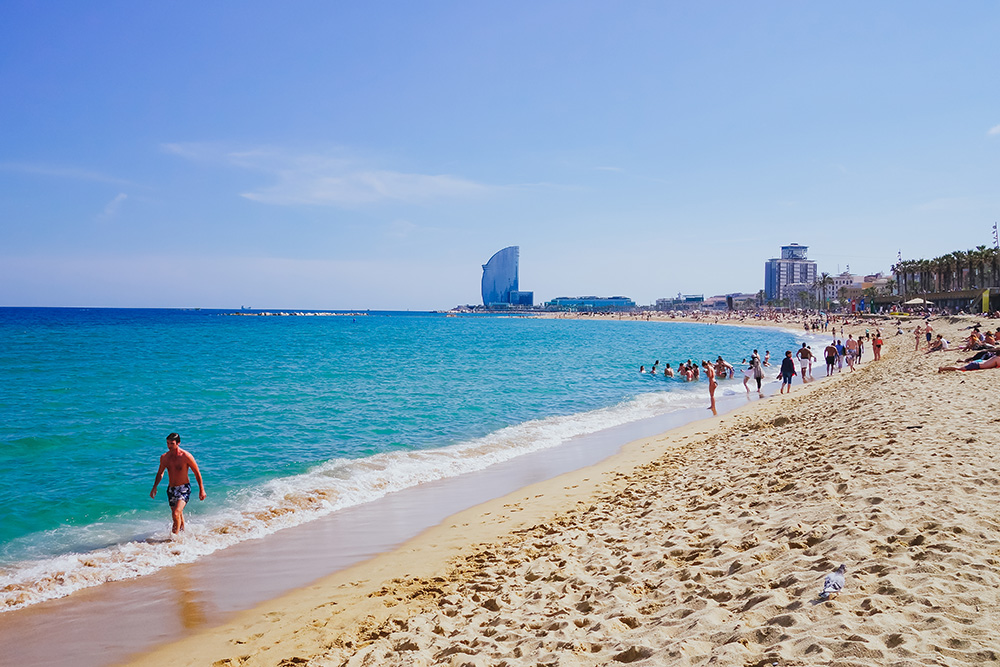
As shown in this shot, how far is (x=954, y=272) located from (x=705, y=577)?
105 metres

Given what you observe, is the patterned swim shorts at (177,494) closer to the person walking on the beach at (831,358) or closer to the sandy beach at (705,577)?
the sandy beach at (705,577)

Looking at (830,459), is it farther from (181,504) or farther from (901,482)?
(181,504)

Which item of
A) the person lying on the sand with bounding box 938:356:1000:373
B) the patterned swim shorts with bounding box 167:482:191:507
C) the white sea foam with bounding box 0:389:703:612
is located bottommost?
the white sea foam with bounding box 0:389:703:612

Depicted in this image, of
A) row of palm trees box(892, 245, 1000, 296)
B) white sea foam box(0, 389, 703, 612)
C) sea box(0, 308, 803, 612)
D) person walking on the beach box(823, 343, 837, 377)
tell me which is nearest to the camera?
white sea foam box(0, 389, 703, 612)

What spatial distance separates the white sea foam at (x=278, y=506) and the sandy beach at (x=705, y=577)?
2258 mm

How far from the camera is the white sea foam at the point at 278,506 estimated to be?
264 inches

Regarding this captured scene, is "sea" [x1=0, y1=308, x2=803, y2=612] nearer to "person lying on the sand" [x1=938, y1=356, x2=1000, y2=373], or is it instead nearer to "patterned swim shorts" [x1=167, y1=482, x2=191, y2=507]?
"patterned swim shorts" [x1=167, y1=482, x2=191, y2=507]

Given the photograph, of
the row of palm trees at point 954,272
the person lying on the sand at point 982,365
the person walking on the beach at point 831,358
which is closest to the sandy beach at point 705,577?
the person lying on the sand at point 982,365

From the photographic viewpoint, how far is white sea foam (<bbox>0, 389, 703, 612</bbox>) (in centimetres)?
670

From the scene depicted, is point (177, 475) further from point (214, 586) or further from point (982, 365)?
point (982, 365)

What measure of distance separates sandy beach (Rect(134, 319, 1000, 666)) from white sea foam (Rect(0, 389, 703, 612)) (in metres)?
2.26

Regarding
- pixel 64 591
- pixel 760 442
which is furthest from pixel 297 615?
pixel 760 442

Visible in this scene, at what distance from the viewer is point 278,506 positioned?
9250 mm

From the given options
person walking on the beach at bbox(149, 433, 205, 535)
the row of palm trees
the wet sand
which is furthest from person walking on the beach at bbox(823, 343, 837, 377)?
the row of palm trees
